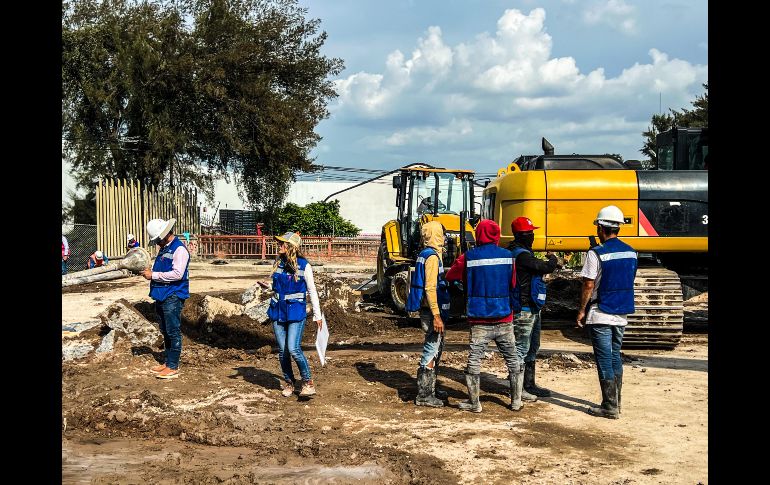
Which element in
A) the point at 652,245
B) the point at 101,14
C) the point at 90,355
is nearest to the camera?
the point at 90,355

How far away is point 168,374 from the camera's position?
895cm

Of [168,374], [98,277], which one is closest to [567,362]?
[168,374]

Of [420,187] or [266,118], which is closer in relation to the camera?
[420,187]

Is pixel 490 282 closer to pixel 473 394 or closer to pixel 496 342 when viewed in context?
pixel 496 342

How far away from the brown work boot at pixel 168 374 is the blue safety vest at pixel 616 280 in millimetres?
4857

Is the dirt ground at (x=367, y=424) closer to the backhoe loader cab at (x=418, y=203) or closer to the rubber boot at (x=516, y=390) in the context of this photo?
the rubber boot at (x=516, y=390)

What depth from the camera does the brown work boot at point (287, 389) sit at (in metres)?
8.16

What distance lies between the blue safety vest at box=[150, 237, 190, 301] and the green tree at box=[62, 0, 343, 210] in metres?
23.0

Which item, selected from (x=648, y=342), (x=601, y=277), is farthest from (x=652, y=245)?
(x=601, y=277)

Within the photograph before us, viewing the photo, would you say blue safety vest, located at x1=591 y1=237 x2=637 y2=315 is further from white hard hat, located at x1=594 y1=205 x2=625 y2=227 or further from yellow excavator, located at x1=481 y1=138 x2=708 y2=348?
yellow excavator, located at x1=481 y1=138 x2=708 y2=348

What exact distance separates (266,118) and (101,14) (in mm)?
8098

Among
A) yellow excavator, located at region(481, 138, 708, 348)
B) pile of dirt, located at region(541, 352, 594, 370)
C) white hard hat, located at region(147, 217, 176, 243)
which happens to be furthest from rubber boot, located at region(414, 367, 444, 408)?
yellow excavator, located at region(481, 138, 708, 348)
